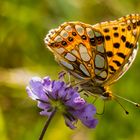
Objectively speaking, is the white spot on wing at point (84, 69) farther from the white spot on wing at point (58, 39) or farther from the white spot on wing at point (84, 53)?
the white spot on wing at point (58, 39)

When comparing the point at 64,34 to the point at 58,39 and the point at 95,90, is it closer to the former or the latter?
the point at 58,39

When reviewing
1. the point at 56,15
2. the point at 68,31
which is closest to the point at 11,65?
the point at 56,15

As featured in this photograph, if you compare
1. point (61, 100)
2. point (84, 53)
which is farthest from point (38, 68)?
point (61, 100)

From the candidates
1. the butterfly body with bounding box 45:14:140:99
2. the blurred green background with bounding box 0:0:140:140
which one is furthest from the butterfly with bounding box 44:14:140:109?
the blurred green background with bounding box 0:0:140:140

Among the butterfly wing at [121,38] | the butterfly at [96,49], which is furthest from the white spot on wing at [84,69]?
the butterfly wing at [121,38]

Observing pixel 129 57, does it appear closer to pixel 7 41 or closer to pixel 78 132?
pixel 78 132

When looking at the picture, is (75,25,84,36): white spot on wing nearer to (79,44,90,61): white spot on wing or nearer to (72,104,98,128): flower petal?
(79,44,90,61): white spot on wing
